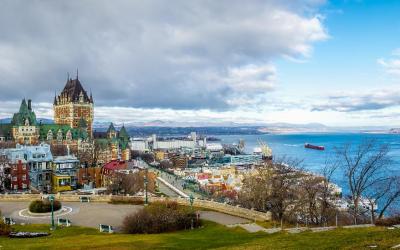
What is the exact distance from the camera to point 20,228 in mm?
30422

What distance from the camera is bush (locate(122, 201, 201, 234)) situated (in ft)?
93.0

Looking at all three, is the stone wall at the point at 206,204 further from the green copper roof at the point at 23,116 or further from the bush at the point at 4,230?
the green copper roof at the point at 23,116

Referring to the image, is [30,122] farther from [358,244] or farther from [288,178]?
[358,244]

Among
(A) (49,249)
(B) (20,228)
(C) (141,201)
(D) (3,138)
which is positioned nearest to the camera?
(A) (49,249)

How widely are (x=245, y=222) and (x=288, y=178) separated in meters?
7.63

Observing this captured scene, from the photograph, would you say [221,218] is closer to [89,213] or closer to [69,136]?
[89,213]

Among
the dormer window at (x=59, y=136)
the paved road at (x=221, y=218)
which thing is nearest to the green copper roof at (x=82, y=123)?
the dormer window at (x=59, y=136)

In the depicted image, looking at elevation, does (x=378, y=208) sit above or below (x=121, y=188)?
below

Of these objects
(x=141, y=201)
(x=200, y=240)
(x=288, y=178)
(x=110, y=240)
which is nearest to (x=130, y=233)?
(x=110, y=240)

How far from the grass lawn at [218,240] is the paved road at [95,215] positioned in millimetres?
2312

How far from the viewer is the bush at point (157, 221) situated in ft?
93.0

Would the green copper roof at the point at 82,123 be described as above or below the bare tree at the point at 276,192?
above

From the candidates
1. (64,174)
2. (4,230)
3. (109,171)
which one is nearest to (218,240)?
(4,230)

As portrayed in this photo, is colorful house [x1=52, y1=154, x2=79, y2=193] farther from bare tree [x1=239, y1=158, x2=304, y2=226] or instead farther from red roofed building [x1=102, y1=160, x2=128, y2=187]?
bare tree [x1=239, y1=158, x2=304, y2=226]
